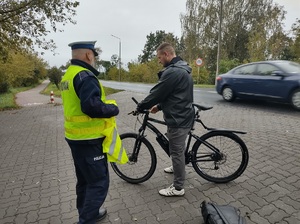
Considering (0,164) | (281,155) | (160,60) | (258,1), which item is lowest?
(0,164)

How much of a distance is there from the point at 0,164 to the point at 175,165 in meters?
3.66

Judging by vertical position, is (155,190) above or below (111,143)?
below

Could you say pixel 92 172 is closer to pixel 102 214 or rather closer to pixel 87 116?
pixel 87 116

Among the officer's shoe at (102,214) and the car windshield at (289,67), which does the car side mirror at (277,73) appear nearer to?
the car windshield at (289,67)

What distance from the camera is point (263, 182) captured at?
3.50 m

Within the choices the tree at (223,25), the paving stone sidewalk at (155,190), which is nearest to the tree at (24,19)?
the paving stone sidewalk at (155,190)

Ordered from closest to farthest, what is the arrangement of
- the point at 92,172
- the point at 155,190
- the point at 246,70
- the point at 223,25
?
the point at 92,172
the point at 155,190
the point at 246,70
the point at 223,25

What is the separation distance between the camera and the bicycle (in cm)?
342

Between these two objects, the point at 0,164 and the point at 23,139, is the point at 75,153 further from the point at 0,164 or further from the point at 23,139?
the point at 23,139

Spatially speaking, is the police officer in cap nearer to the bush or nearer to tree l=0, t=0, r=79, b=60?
tree l=0, t=0, r=79, b=60

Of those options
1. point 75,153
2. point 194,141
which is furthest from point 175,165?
point 75,153

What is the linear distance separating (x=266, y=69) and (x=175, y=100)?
6903 millimetres

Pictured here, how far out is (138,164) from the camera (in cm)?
368

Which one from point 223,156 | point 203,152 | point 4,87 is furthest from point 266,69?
point 4,87
